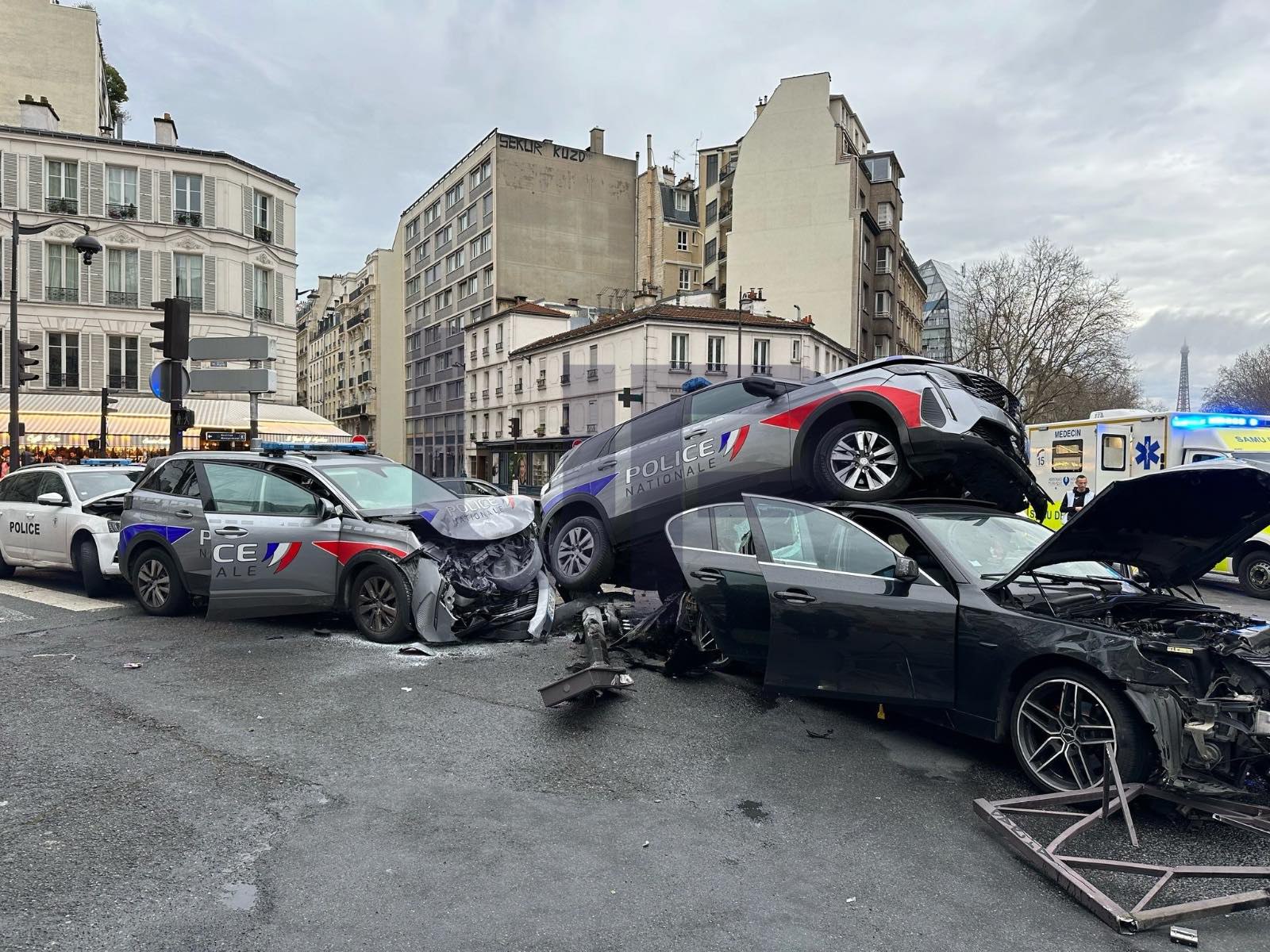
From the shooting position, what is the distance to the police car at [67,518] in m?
9.58

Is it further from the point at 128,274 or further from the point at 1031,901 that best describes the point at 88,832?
the point at 128,274

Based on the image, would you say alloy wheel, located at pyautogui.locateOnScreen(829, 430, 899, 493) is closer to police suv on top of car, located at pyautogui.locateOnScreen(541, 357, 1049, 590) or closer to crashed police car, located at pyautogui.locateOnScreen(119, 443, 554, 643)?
police suv on top of car, located at pyautogui.locateOnScreen(541, 357, 1049, 590)

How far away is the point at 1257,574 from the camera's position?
11.8m

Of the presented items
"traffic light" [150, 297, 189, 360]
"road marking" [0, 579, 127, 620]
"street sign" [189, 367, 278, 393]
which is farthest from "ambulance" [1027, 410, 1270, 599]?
"road marking" [0, 579, 127, 620]

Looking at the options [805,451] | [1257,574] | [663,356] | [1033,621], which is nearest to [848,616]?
[1033,621]

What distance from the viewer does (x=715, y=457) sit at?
7410 mm

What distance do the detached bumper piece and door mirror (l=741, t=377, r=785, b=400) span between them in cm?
384

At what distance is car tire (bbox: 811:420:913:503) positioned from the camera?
6328mm

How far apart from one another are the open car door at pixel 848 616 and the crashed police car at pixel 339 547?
3.01 m

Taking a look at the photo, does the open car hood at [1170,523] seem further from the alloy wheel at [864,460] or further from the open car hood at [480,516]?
the open car hood at [480,516]

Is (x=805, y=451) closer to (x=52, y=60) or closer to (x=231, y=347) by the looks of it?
(x=231, y=347)

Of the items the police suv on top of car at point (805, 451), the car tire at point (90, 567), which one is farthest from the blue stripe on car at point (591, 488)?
the car tire at point (90, 567)

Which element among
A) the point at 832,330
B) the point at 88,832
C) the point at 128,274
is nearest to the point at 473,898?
the point at 88,832

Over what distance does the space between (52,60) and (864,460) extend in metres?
48.0
